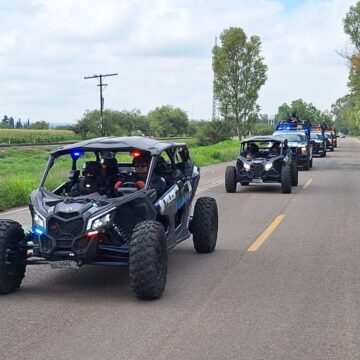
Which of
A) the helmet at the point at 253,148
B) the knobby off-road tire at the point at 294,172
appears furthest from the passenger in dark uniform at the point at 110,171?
the knobby off-road tire at the point at 294,172

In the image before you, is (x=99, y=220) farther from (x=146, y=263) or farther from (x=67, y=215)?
(x=146, y=263)

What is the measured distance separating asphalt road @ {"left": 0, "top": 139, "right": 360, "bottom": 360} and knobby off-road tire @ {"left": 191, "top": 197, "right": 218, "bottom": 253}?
161 mm

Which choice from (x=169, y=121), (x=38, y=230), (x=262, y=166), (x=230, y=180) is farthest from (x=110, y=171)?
(x=169, y=121)

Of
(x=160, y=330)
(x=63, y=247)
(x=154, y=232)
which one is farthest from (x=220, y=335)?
(x=63, y=247)

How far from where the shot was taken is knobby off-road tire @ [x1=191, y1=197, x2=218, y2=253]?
31.1ft

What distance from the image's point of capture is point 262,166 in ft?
63.7

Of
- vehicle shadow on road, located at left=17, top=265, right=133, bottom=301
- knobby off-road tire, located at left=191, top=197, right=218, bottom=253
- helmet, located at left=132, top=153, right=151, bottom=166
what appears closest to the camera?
vehicle shadow on road, located at left=17, top=265, right=133, bottom=301

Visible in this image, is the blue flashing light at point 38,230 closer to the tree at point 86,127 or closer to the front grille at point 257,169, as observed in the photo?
the front grille at point 257,169

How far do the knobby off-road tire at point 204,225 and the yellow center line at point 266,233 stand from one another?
813mm

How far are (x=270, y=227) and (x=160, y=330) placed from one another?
22.7 ft

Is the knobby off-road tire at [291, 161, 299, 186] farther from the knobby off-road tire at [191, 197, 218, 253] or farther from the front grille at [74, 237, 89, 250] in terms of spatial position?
the front grille at [74, 237, 89, 250]

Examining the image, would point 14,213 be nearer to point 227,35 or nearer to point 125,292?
point 125,292

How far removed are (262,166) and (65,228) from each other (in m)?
13.1

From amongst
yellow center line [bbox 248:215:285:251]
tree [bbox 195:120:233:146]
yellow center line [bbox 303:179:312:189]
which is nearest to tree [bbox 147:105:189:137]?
tree [bbox 195:120:233:146]
